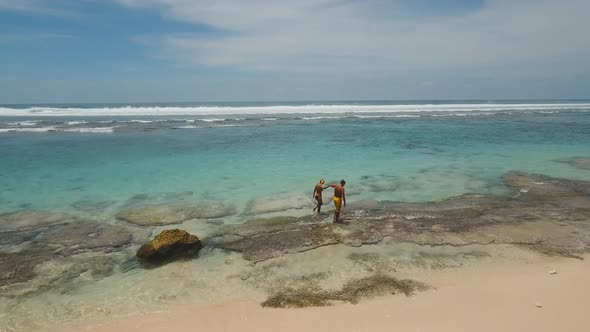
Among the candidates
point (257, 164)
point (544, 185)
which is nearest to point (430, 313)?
point (544, 185)

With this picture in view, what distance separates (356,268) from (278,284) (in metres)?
1.75

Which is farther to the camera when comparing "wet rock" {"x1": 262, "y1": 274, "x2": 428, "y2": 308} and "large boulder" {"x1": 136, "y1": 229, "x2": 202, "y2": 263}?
"large boulder" {"x1": 136, "y1": 229, "x2": 202, "y2": 263}

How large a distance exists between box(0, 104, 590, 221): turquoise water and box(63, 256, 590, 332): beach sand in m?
5.85

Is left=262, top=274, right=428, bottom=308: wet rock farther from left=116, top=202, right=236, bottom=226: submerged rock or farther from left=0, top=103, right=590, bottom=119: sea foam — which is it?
left=0, top=103, right=590, bottom=119: sea foam

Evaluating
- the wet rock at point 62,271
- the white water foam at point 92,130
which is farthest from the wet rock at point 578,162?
the white water foam at point 92,130

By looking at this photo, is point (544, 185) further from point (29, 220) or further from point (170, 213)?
point (29, 220)

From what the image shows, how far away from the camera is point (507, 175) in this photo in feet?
53.4

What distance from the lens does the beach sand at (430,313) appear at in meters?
5.89

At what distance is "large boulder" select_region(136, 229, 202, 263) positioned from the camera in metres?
8.42

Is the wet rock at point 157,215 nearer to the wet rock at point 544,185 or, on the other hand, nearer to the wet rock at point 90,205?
the wet rock at point 90,205

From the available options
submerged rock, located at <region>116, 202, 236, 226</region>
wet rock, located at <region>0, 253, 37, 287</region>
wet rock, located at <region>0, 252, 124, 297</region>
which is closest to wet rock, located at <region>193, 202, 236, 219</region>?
submerged rock, located at <region>116, 202, 236, 226</region>

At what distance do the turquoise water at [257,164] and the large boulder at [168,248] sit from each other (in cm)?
344

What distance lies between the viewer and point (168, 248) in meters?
8.48

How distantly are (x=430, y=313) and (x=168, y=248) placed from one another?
570 centimetres
